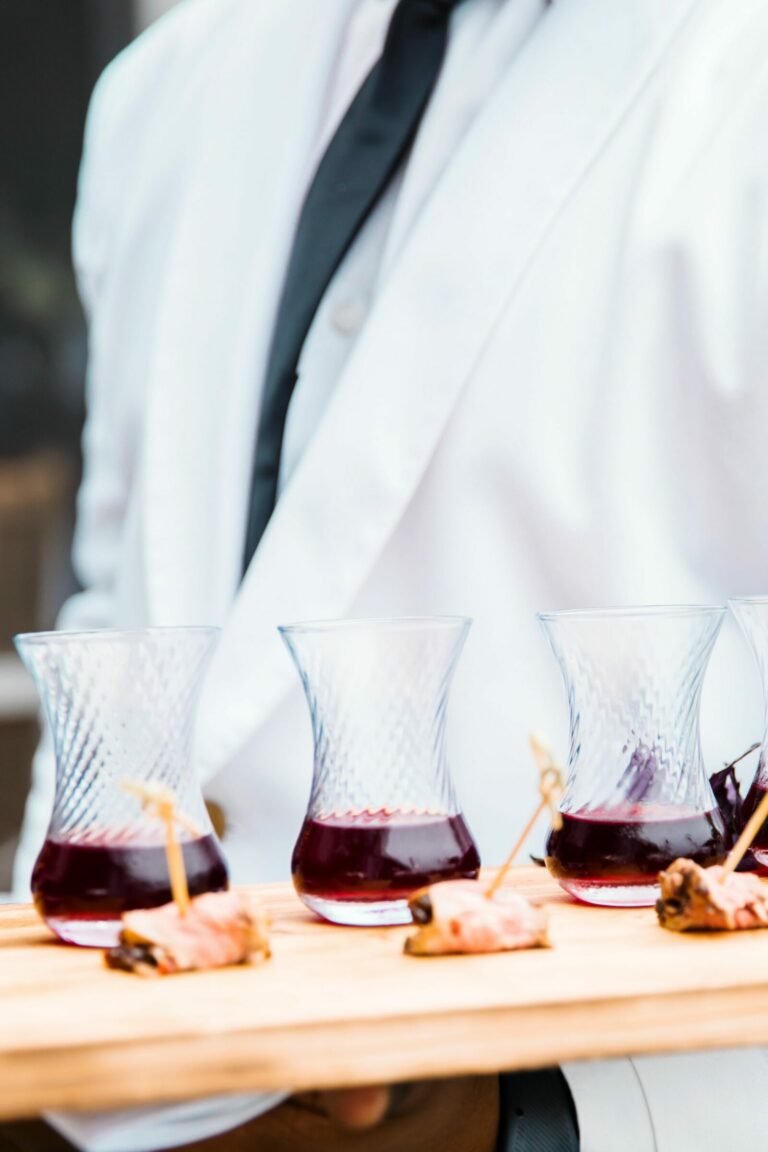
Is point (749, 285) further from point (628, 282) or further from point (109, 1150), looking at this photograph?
point (109, 1150)

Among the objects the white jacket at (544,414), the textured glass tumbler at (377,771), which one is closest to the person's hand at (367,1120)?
the textured glass tumbler at (377,771)

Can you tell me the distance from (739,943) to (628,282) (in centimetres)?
60

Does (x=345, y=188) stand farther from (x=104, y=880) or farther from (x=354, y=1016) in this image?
(x=354, y=1016)

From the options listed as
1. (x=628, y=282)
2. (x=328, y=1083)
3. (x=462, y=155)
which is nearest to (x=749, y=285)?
(x=628, y=282)

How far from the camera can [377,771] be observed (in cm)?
77

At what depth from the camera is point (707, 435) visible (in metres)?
1.12

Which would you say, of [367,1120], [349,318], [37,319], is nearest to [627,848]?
[367,1120]

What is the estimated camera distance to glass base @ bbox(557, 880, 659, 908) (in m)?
0.77

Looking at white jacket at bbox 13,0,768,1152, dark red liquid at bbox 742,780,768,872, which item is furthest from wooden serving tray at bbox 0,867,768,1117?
white jacket at bbox 13,0,768,1152

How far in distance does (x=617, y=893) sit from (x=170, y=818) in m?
0.26

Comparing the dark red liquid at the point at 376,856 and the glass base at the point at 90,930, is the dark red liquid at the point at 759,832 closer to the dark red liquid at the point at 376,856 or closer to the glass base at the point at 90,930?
the dark red liquid at the point at 376,856

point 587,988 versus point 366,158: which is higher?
point 366,158

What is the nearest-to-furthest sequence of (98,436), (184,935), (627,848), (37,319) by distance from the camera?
1. (184,935)
2. (627,848)
3. (98,436)
4. (37,319)

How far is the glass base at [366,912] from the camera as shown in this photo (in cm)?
74
